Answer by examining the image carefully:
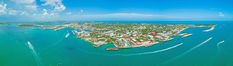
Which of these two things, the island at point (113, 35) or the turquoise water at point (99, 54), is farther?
the island at point (113, 35)

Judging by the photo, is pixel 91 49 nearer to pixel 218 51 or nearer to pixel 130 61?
pixel 130 61

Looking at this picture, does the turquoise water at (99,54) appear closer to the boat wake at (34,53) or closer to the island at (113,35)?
the boat wake at (34,53)

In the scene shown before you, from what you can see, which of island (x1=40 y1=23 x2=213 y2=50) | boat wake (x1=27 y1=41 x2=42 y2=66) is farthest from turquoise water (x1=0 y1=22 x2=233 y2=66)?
island (x1=40 y1=23 x2=213 y2=50)

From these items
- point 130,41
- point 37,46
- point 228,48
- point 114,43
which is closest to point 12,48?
point 37,46

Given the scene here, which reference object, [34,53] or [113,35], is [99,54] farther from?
[113,35]

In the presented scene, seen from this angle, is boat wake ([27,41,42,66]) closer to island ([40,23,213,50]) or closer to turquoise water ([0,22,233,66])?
turquoise water ([0,22,233,66])

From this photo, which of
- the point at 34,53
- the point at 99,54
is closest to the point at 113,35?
the point at 99,54

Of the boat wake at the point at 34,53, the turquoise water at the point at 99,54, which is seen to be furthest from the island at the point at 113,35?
the boat wake at the point at 34,53

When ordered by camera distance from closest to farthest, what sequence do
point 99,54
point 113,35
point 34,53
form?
1. point 99,54
2. point 34,53
3. point 113,35
